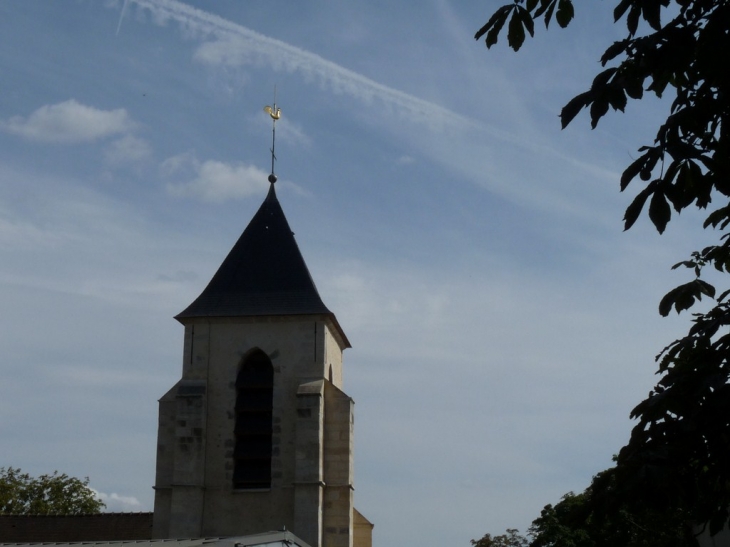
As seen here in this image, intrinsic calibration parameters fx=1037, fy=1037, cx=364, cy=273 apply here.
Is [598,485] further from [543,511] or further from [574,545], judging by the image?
[543,511]

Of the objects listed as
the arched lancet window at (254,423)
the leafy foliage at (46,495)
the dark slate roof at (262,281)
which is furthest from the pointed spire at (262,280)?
the leafy foliage at (46,495)

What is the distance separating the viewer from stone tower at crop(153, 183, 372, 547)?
20312 mm

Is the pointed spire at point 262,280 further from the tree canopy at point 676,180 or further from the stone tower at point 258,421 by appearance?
the tree canopy at point 676,180

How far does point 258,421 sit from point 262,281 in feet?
10.2

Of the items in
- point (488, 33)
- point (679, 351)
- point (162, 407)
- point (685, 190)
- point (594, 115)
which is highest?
point (162, 407)

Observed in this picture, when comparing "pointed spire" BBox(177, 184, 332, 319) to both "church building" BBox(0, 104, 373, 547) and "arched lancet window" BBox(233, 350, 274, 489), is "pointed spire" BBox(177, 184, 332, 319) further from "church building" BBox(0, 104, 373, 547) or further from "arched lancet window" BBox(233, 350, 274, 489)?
"arched lancet window" BBox(233, 350, 274, 489)

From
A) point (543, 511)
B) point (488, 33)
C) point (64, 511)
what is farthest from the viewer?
point (64, 511)

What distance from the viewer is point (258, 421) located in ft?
69.6

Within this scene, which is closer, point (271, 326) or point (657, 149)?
point (657, 149)

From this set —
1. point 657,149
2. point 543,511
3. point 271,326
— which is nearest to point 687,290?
point 657,149

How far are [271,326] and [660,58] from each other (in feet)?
59.4

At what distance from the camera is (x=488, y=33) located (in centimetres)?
454

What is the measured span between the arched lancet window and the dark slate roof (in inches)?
45.0

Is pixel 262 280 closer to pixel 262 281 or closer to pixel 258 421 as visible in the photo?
pixel 262 281
